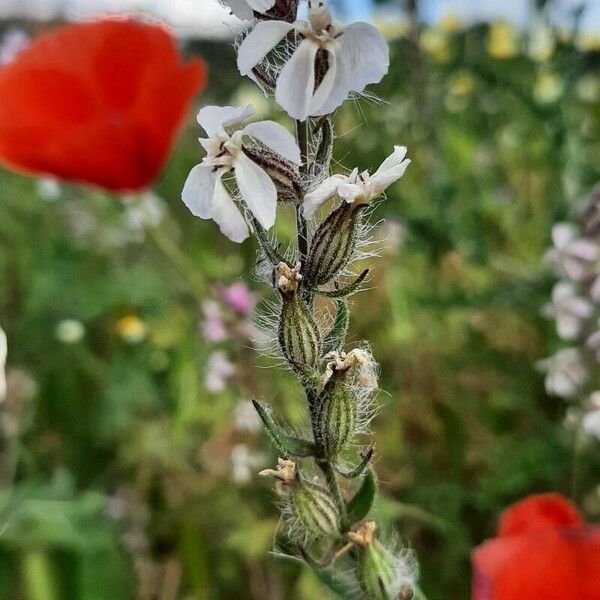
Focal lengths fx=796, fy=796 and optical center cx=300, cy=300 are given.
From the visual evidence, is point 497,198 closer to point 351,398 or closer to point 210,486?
point 210,486

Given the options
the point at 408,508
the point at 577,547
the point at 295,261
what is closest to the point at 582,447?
the point at 408,508

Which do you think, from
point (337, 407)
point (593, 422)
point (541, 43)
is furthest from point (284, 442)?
point (541, 43)

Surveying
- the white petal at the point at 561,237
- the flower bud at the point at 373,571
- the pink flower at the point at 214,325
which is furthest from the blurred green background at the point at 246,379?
the flower bud at the point at 373,571

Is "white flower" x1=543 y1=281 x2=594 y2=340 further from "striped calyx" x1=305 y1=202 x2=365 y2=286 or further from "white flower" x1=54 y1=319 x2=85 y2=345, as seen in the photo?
"white flower" x1=54 y1=319 x2=85 y2=345

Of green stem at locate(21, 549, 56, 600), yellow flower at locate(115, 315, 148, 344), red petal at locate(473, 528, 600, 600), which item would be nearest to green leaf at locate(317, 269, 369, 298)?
red petal at locate(473, 528, 600, 600)

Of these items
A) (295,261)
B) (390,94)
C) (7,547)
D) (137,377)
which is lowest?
(7,547)

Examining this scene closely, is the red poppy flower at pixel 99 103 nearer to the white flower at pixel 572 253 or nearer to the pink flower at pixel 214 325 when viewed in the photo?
the pink flower at pixel 214 325

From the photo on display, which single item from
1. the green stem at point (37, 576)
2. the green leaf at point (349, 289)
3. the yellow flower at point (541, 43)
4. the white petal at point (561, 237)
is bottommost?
the green stem at point (37, 576)
